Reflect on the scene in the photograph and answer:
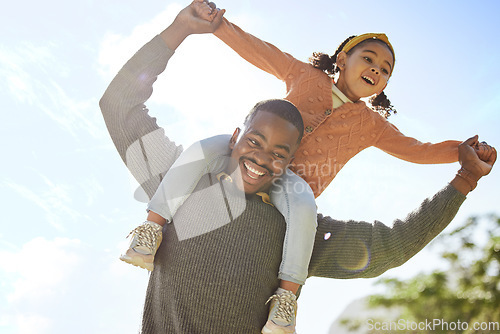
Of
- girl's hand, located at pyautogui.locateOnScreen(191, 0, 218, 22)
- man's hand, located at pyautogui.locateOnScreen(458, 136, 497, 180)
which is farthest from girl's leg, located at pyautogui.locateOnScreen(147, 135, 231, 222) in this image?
man's hand, located at pyautogui.locateOnScreen(458, 136, 497, 180)

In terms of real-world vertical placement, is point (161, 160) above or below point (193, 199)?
above

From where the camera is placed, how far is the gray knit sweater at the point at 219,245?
1877 mm

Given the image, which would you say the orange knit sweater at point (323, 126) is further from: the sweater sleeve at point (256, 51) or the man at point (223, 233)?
the man at point (223, 233)

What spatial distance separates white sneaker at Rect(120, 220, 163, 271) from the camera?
1.86 metres

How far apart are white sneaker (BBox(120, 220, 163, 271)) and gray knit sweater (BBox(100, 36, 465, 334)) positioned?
82 mm

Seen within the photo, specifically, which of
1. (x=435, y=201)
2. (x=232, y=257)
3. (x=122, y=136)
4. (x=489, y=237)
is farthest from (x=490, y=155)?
(x=489, y=237)

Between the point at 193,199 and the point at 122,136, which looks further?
the point at 122,136

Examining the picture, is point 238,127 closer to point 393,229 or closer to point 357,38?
point 393,229

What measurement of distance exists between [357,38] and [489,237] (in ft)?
29.4

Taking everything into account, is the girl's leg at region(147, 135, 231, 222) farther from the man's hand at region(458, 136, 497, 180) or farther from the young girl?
the man's hand at region(458, 136, 497, 180)

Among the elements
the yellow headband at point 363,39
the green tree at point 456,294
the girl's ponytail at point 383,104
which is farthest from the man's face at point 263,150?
the green tree at point 456,294

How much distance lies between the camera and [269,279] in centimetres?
196

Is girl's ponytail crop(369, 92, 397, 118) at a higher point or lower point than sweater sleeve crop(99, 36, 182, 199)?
higher

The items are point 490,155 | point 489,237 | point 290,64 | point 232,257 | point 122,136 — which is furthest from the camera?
point 489,237
